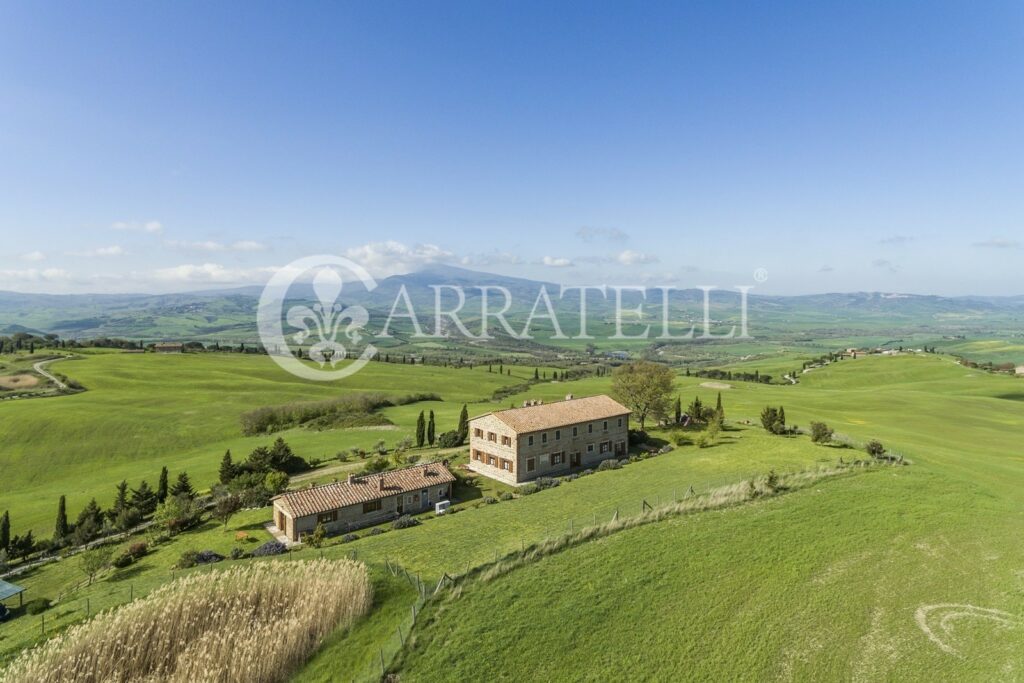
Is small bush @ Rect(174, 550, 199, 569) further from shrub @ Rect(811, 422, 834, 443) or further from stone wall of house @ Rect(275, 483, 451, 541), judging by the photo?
shrub @ Rect(811, 422, 834, 443)

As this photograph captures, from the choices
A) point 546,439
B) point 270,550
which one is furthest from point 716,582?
point 270,550

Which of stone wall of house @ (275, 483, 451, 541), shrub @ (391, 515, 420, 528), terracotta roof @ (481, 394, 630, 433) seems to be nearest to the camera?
stone wall of house @ (275, 483, 451, 541)

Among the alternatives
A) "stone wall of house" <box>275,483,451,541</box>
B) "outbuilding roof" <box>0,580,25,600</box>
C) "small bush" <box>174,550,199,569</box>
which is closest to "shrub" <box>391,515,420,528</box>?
"stone wall of house" <box>275,483,451,541</box>

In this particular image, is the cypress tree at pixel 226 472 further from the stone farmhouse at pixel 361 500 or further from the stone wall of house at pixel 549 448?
the stone wall of house at pixel 549 448

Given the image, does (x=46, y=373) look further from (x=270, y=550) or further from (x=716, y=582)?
(x=716, y=582)

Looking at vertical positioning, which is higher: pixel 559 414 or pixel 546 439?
pixel 559 414
